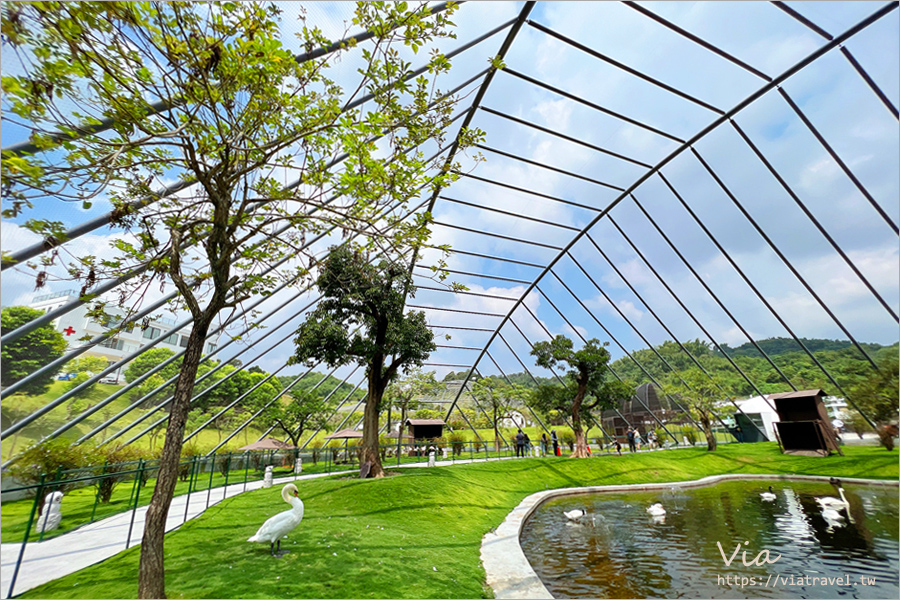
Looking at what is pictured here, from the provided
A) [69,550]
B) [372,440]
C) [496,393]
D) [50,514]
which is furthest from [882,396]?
[50,514]

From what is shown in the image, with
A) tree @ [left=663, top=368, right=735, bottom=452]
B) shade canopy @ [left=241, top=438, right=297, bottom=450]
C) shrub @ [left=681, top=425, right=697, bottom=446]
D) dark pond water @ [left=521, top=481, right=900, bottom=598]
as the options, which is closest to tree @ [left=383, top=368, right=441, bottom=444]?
shade canopy @ [left=241, top=438, right=297, bottom=450]

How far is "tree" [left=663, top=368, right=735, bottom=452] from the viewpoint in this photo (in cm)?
2333

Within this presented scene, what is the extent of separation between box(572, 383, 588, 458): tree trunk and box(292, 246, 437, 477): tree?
449 inches

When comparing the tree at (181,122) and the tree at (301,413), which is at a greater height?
the tree at (181,122)

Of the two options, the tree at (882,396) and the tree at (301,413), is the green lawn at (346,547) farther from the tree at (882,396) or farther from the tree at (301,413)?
the tree at (301,413)

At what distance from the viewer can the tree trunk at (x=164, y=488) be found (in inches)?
159

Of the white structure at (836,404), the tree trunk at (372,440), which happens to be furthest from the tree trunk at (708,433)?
the tree trunk at (372,440)

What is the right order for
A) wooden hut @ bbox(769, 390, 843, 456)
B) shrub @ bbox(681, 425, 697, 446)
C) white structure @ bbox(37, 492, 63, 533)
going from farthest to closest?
1. shrub @ bbox(681, 425, 697, 446)
2. wooden hut @ bbox(769, 390, 843, 456)
3. white structure @ bbox(37, 492, 63, 533)

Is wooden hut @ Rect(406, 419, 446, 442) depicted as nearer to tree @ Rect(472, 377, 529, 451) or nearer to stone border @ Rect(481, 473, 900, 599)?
tree @ Rect(472, 377, 529, 451)

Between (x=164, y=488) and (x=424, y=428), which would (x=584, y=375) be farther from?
(x=164, y=488)

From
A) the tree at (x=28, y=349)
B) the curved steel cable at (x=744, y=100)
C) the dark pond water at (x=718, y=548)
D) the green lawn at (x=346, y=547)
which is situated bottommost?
the dark pond water at (x=718, y=548)

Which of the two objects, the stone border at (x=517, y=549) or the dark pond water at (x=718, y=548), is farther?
the dark pond water at (x=718, y=548)

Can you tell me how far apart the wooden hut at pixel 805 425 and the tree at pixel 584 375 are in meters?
7.54

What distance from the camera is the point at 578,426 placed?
21.7 metres
